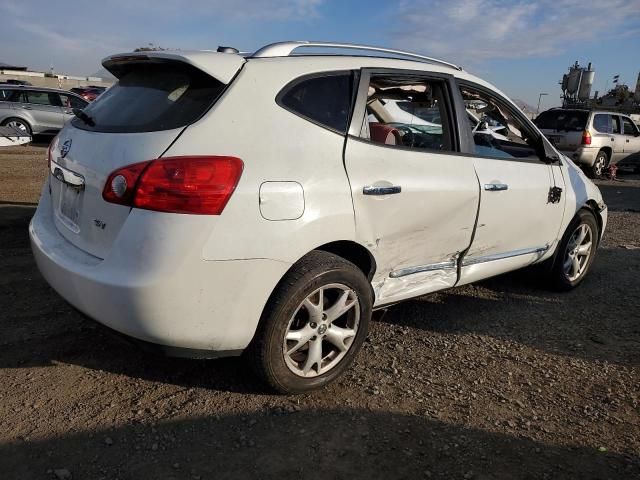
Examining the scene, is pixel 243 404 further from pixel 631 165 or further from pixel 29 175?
pixel 631 165

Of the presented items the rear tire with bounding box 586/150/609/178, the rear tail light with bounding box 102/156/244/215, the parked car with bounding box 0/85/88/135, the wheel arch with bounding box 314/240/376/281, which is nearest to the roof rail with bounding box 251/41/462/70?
the rear tail light with bounding box 102/156/244/215

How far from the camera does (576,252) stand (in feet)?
15.3

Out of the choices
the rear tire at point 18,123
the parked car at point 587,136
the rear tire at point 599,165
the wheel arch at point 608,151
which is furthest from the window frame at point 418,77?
the rear tire at point 18,123

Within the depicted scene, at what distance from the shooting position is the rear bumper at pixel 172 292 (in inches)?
89.3

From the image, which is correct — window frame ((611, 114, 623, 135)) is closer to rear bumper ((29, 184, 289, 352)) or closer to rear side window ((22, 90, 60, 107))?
rear bumper ((29, 184, 289, 352))

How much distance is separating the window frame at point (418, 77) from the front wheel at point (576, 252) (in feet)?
5.41

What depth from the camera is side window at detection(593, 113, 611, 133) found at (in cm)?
1363

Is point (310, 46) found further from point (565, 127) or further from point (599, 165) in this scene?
point (599, 165)

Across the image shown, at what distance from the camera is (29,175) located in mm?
9273

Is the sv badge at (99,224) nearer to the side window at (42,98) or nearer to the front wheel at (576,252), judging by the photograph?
the front wheel at (576,252)

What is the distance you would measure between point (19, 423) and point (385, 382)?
1.82 metres

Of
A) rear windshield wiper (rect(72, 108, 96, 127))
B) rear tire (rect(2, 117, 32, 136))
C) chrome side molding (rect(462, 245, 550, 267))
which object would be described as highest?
rear windshield wiper (rect(72, 108, 96, 127))

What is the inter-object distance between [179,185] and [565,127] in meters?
13.4

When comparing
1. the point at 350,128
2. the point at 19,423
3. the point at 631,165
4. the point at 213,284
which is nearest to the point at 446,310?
the point at 350,128
